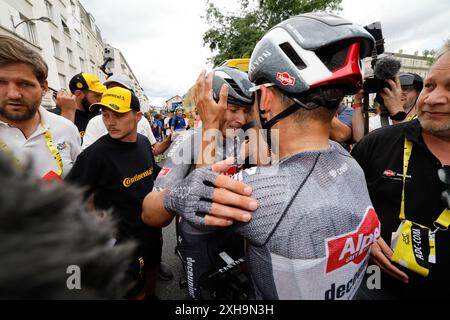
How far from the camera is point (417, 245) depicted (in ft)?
5.54

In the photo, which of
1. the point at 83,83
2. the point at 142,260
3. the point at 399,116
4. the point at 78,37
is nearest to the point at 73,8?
the point at 78,37

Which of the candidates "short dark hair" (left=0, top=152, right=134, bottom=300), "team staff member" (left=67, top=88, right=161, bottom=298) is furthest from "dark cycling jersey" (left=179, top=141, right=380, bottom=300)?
"team staff member" (left=67, top=88, right=161, bottom=298)

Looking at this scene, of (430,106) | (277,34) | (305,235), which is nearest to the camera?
(305,235)

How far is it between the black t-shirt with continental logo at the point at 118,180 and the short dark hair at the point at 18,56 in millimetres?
810

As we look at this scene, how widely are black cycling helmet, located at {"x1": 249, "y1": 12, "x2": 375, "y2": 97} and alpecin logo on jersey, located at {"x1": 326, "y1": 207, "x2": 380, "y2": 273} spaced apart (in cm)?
67

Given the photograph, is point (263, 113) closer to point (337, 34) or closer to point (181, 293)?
point (337, 34)

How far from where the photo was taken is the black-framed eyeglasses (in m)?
1.63

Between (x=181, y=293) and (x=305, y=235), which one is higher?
(x=305, y=235)

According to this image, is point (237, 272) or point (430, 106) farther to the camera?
point (430, 106)

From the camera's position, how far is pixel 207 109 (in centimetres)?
121

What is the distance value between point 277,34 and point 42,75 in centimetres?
226

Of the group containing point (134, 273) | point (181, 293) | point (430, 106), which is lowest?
point (181, 293)

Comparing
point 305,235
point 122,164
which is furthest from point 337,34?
point 122,164
